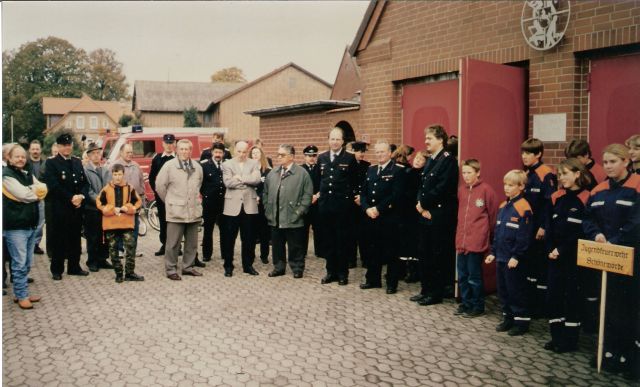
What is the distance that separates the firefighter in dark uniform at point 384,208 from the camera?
276 inches

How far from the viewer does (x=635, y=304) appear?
4.45 m

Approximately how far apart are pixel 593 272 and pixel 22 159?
6.23 m

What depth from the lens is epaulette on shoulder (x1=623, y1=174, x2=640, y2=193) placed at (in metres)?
4.49

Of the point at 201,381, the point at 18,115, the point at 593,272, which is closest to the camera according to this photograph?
the point at 201,381

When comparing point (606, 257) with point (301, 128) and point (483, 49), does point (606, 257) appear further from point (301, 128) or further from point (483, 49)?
point (301, 128)

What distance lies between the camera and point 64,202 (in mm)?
7961

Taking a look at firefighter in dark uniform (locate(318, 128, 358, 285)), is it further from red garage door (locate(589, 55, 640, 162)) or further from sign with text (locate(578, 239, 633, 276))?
sign with text (locate(578, 239, 633, 276))

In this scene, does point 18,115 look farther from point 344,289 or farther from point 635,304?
point 635,304

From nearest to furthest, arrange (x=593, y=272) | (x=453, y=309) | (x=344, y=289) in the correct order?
(x=593, y=272) < (x=453, y=309) < (x=344, y=289)

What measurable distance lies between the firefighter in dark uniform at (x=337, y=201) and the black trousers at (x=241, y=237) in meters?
1.18

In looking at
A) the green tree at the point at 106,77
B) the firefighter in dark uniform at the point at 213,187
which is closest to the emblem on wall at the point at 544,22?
the firefighter in dark uniform at the point at 213,187

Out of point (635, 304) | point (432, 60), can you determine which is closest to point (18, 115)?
point (432, 60)

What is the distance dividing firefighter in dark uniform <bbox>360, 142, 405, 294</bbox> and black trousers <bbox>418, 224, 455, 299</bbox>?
0.53 meters

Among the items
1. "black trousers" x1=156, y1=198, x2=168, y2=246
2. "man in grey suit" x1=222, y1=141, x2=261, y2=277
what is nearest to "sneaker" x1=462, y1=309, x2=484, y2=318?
"man in grey suit" x1=222, y1=141, x2=261, y2=277
